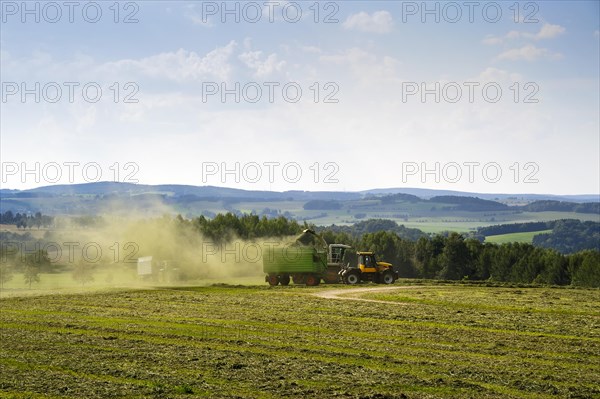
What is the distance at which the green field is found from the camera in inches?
1038

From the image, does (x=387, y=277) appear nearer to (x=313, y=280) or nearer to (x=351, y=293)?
(x=313, y=280)

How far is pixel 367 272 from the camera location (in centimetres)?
7244

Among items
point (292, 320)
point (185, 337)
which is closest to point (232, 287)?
point (292, 320)

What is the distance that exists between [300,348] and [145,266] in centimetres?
5479

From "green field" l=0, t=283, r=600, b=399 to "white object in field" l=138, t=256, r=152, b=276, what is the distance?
2801cm

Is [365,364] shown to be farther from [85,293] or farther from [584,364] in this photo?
[85,293]

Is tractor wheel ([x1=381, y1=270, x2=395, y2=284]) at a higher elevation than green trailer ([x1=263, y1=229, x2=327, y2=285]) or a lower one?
lower

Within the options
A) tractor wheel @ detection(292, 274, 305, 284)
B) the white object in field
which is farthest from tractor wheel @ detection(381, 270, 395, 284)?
the white object in field

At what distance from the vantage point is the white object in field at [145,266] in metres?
84.6

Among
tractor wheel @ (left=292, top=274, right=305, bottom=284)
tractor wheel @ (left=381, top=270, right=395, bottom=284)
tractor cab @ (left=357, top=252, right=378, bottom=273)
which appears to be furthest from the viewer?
tractor wheel @ (left=292, top=274, right=305, bottom=284)

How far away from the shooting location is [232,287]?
72.3 m

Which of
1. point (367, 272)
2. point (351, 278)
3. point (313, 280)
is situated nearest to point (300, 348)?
point (351, 278)

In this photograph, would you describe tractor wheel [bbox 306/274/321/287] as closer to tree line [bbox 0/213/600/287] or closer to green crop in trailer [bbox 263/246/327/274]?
green crop in trailer [bbox 263/246/327/274]

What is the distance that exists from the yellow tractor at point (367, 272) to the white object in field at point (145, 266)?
25214 millimetres
